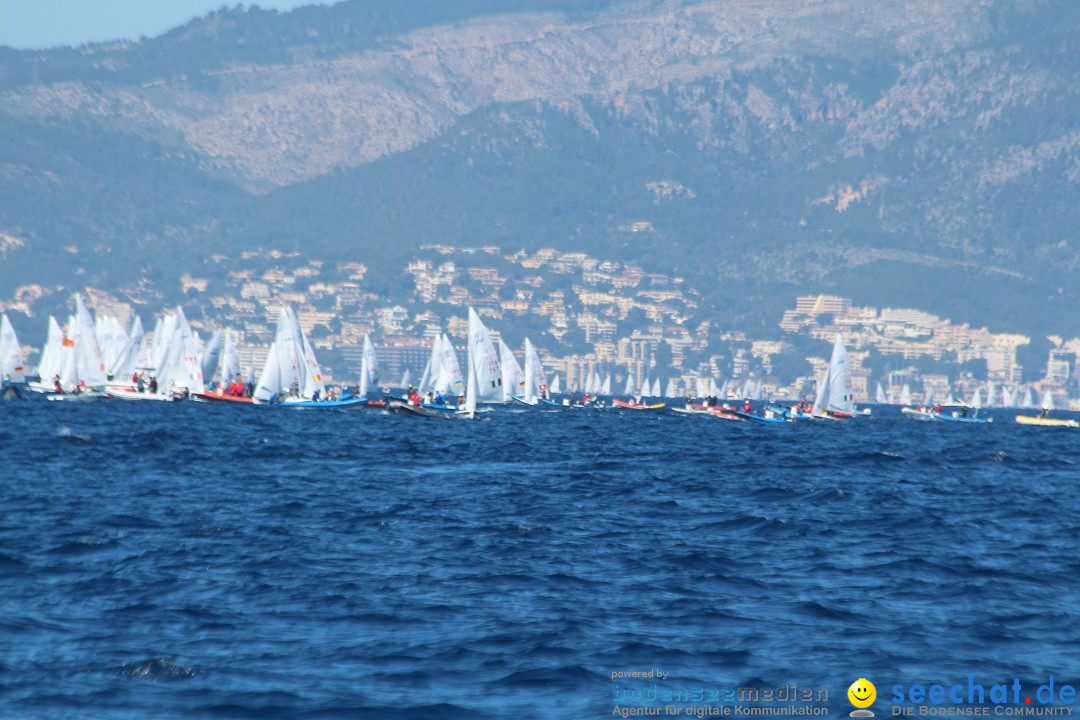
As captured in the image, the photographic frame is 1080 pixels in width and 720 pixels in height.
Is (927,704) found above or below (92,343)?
below

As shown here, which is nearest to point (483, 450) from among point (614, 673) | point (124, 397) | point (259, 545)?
point (259, 545)

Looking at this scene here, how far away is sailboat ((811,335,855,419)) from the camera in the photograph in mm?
159250

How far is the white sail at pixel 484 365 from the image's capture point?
13350 cm

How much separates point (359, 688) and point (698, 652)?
220 inches

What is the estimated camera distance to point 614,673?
83.5 feet

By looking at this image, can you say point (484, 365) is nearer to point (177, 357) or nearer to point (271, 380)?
point (271, 380)

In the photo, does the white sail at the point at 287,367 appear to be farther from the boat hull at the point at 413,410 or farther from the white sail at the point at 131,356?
the white sail at the point at 131,356

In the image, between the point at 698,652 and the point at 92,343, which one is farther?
the point at 92,343

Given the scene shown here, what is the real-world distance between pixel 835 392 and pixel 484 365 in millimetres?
40960

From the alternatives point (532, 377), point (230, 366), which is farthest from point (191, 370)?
point (532, 377)

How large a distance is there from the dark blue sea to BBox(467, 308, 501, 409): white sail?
70293mm

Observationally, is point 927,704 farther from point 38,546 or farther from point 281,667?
point 38,546

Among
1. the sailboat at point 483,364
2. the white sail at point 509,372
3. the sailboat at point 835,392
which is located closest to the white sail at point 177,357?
the sailboat at point 483,364

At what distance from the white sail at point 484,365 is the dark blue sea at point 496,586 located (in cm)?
7029
